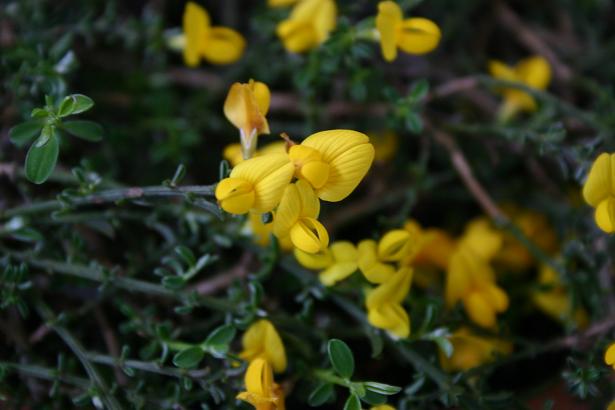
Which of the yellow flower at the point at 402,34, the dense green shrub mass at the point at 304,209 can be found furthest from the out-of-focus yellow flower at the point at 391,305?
the yellow flower at the point at 402,34

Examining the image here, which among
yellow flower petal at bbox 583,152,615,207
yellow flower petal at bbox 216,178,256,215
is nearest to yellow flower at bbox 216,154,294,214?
yellow flower petal at bbox 216,178,256,215

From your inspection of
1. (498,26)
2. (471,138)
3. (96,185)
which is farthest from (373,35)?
(498,26)

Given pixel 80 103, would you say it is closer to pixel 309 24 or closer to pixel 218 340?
pixel 218 340

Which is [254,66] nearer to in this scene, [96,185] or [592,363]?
[96,185]

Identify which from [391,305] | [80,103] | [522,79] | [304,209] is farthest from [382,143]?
[80,103]

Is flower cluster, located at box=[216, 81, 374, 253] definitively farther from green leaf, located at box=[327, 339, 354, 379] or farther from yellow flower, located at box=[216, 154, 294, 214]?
green leaf, located at box=[327, 339, 354, 379]
